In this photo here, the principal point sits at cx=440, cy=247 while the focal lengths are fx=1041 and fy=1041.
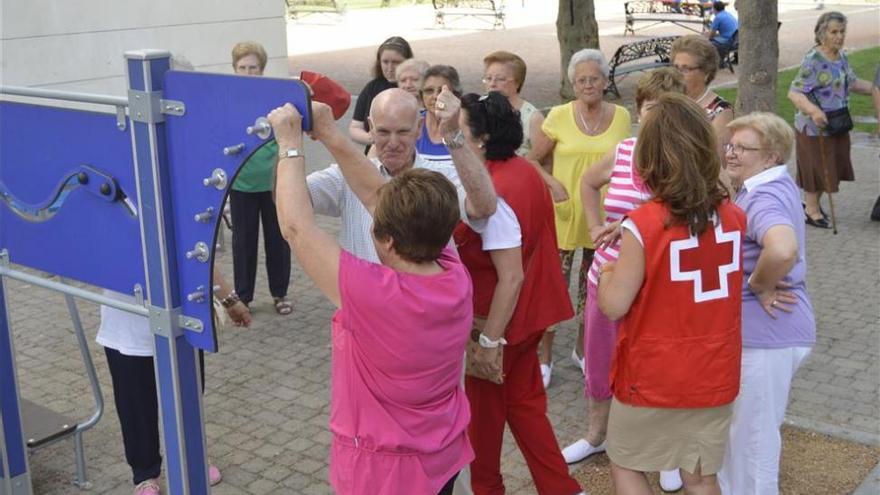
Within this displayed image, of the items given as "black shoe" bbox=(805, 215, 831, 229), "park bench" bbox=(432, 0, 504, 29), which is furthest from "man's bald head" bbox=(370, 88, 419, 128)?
"park bench" bbox=(432, 0, 504, 29)

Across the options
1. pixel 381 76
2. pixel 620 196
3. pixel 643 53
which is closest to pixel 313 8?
pixel 643 53

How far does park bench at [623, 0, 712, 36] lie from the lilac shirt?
21086 mm

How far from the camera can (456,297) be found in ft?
9.70

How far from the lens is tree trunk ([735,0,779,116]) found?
8203 millimetres

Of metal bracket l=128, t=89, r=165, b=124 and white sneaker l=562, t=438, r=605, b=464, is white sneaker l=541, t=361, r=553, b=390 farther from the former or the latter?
metal bracket l=128, t=89, r=165, b=124

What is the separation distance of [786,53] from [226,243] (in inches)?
607

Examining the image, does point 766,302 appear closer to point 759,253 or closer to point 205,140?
point 759,253

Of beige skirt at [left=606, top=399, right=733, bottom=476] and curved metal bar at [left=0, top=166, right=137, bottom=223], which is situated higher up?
curved metal bar at [left=0, top=166, right=137, bottom=223]

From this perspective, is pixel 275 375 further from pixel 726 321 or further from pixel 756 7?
pixel 756 7

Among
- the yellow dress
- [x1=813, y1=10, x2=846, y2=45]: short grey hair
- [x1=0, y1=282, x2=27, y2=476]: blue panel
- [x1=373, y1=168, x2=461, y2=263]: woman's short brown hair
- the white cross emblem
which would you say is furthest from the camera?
[x1=813, y1=10, x2=846, y2=45]: short grey hair

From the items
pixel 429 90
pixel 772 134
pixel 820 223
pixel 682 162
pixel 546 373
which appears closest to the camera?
pixel 682 162

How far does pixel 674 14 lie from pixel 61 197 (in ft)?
80.9

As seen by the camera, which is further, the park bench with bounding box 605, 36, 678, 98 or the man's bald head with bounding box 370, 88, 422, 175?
the park bench with bounding box 605, 36, 678, 98

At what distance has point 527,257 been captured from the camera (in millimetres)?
4266
